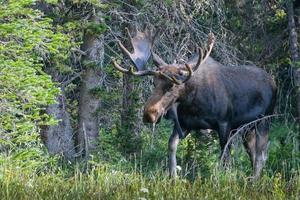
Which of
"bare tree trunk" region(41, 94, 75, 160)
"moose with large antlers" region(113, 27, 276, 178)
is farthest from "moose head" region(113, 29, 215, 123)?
"bare tree trunk" region(41, 94, 75, 160)

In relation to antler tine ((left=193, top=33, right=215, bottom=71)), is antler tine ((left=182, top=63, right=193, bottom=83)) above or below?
below

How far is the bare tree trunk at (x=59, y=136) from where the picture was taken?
47.1ft

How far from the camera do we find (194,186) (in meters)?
9.51

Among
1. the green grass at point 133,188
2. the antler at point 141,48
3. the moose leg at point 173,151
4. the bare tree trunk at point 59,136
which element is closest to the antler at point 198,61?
the antler at point 141,48

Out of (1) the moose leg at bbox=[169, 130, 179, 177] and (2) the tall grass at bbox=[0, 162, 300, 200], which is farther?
(1) the moose leg at bbox=[169, 130, 179, 177]

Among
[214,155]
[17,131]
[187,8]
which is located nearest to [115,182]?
[17,131]

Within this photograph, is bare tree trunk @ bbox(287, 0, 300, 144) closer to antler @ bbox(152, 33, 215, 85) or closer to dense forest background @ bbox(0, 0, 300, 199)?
dense forest background @ bbox(0, 0, 300, 199)

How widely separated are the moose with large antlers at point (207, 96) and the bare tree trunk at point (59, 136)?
7.83 ft

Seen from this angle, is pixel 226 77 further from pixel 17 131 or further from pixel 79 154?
pixel 17 131

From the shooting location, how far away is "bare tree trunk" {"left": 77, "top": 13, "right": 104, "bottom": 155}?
46.2 feet

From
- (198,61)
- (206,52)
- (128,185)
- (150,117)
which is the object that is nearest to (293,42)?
(206,52)

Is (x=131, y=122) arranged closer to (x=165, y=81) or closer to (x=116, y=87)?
(x=116, y=87)

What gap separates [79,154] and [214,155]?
8.15 feet

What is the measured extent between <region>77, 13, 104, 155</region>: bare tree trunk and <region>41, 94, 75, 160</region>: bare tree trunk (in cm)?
22
